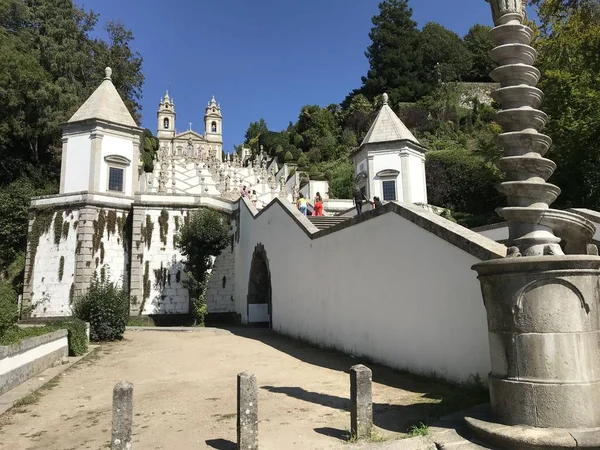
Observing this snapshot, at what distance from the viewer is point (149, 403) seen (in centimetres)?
692

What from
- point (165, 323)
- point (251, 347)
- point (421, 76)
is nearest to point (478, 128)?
point (421, 76)

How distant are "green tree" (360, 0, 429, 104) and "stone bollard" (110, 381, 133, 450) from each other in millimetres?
48113

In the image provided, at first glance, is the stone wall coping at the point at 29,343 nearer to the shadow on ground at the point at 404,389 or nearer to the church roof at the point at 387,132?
the shadow on ground at the point at 404,389

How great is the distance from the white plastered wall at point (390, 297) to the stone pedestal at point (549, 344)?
1964 millimetres

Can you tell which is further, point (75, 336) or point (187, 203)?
point (187, 203)

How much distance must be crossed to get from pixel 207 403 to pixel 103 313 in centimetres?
877

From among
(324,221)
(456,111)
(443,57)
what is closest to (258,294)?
(324,221)

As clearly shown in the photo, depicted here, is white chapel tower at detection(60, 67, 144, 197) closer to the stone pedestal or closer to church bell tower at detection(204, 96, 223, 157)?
the stone pedestal

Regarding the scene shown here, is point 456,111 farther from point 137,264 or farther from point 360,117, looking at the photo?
point 137,264

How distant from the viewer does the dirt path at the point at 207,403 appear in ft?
17.0

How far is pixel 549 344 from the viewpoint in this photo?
13.7 ft

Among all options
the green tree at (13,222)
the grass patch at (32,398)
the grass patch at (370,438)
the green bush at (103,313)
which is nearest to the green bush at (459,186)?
the green bush at (103,313)

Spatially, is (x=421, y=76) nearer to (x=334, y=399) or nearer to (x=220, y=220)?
(x=220, y=220)

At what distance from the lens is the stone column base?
147 inches
